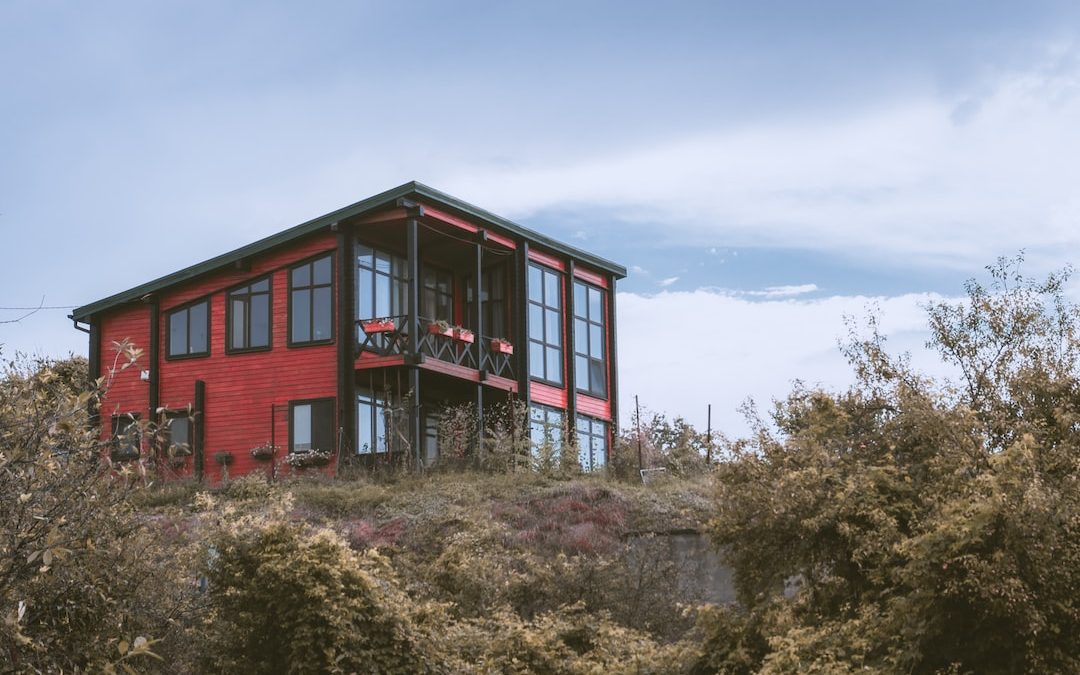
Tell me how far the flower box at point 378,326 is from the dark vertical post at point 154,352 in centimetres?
582

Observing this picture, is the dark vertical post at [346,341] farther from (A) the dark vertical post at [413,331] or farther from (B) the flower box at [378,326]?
(A) the dark vertical post at [413,331]

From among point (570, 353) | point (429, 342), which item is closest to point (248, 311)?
point (429, 342)

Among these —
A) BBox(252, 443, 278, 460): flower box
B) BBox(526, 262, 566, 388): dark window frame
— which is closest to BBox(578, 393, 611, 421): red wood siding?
BBox(526, 262, 566, 388): dark window frame

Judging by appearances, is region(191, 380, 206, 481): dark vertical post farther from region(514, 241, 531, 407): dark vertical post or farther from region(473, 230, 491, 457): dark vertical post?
region(514, 241, 531, 407): dark vertical post

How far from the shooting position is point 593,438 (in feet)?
116

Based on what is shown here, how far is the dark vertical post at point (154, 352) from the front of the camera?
31.8 m

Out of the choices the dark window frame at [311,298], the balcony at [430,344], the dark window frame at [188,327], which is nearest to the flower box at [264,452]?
the dark window frame at [311,298]

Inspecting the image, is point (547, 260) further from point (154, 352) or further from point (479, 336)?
point (154, 352)

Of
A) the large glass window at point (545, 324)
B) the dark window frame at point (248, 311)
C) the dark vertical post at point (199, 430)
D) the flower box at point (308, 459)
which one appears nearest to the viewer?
the flower box at point (308, 459)

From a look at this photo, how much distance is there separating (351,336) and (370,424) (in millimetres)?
2035

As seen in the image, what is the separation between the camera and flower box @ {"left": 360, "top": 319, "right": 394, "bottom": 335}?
2931 centimetres

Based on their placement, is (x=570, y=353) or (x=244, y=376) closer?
(x=244, y=376)

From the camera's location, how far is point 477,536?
824 inches

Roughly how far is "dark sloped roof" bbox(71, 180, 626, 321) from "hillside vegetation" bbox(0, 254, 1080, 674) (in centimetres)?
1065
